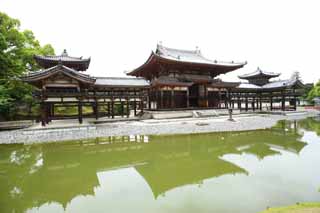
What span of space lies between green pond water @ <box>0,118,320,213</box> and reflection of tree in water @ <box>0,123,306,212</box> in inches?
0.9

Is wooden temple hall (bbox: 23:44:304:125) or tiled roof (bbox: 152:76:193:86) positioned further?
tiled roof (bbox: 152:76:193:86)

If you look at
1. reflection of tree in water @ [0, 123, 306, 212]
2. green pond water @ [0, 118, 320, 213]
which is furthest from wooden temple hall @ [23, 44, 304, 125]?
green pond water @ [0, 118, 320, 213]

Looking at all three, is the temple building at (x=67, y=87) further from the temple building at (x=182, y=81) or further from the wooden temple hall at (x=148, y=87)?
the temple building at (x=182, y=81)

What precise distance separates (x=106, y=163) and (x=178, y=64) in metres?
15.2

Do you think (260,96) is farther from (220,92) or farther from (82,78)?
(82,78)

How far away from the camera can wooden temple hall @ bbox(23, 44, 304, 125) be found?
45.0 ft

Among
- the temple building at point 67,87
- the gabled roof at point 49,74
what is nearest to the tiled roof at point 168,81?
the temple building at point 67,87

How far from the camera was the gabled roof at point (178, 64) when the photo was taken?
18.8 meters

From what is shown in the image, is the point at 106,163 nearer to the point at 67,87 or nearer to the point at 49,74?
the point at 49,74

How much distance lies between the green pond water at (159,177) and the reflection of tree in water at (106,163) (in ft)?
0.08

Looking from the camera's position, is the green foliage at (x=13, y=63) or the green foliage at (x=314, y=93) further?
the green foliage at (x=314, y=93)

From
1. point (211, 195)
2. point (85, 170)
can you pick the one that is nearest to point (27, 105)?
point (85, 170)

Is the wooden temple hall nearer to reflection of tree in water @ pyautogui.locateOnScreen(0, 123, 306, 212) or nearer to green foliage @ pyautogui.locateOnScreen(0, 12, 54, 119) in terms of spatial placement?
green foliage @ pyautogui.locateOnScreen(0, 12, 54, 119)

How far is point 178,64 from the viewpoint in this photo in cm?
1952
